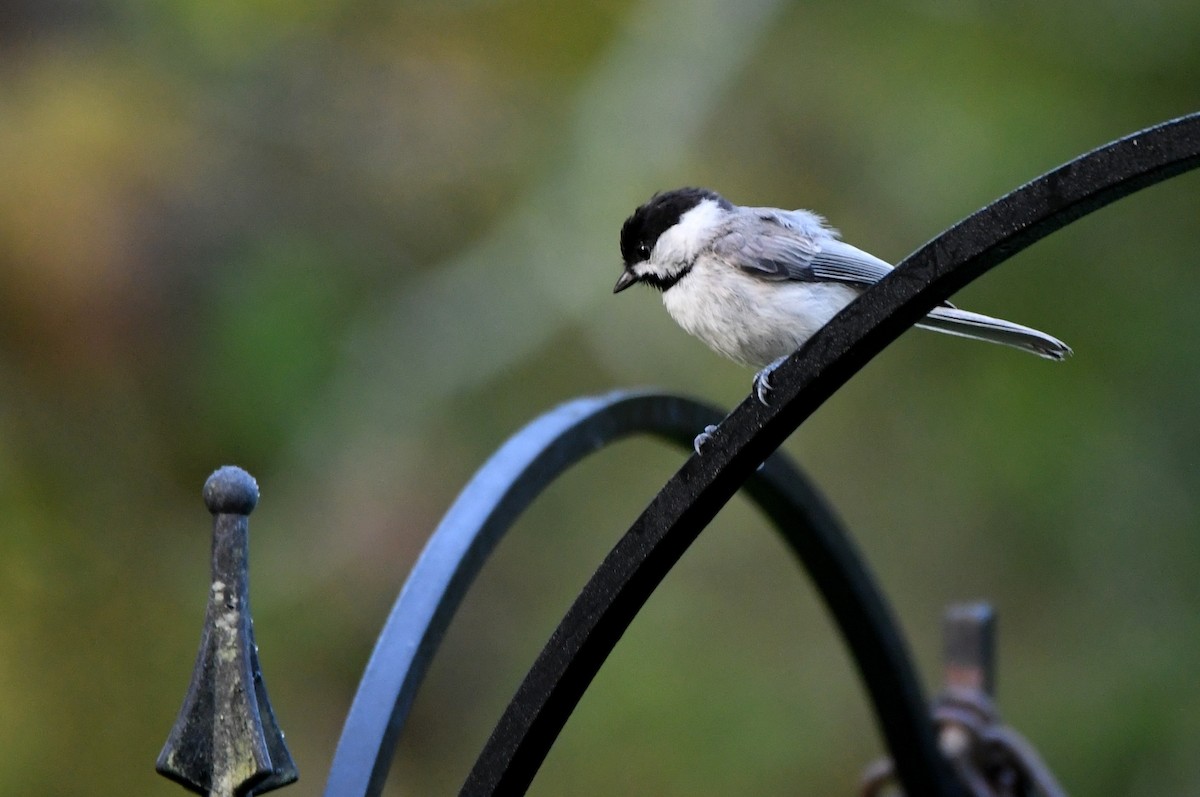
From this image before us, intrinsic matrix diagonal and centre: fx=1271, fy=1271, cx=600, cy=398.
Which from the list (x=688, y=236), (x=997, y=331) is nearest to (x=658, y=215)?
(x=688, y=236)

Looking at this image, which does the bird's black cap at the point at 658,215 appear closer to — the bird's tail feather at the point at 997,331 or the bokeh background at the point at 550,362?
the bird's tail feather at the point at 997,331

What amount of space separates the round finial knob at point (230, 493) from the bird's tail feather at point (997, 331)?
0.69m

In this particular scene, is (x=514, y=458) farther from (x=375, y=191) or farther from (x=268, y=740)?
(x=375, y=191)

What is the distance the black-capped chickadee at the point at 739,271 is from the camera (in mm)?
1714

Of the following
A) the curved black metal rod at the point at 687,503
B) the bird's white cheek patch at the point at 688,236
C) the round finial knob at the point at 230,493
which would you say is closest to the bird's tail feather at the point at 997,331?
the curved black metal rod at the point at 687,503

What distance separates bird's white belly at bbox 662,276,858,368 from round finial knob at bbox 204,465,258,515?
3.00 feet

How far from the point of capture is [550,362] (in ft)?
13.7

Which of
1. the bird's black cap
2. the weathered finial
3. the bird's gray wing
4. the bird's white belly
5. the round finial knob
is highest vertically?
the bird's black cap

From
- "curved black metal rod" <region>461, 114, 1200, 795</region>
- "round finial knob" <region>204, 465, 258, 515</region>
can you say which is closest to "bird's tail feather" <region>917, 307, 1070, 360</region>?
"curved black metal rod" <region>461, 114, 1200, 795</region>

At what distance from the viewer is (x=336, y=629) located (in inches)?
146

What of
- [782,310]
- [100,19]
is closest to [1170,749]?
[782,310]

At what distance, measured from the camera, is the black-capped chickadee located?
171 centimetres

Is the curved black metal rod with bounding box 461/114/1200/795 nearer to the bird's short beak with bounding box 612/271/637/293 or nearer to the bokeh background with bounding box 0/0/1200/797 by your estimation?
the bird's short beak with bounding box 612/271/637/293

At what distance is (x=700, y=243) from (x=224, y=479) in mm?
1023
